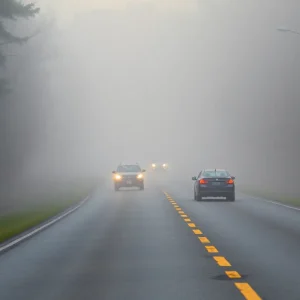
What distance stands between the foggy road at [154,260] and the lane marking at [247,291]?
26 millimetres

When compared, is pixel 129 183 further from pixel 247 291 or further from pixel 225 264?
pixel 247 291

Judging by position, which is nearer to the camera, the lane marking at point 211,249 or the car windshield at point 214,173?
the lane marking at point 211,249

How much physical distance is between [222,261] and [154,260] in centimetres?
115

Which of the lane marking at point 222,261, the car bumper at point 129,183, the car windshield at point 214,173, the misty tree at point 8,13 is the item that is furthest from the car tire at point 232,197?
the lane marking at point 222,261

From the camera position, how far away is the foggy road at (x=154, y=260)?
36.9 feet

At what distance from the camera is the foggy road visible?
11242 mm

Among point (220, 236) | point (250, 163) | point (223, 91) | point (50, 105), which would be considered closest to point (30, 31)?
point (50, 105)

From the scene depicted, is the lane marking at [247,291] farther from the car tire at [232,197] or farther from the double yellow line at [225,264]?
the car tire at [232,197]

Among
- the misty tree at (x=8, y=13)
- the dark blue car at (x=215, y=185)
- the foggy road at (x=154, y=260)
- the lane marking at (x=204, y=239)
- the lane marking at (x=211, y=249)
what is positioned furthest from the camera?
the misty tree at (x=8, y=13)

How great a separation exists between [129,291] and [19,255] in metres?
5.18

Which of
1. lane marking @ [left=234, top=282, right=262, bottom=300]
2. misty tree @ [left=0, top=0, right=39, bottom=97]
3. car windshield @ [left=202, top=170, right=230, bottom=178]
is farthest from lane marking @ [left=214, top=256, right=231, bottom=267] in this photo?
misty tree @ [left=0, top=0, right=39, bottom=97]

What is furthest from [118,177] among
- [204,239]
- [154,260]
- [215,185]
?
[154,260]

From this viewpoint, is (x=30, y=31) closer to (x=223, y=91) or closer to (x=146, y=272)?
(x=146, y=272)

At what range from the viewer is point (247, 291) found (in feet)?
36.1
